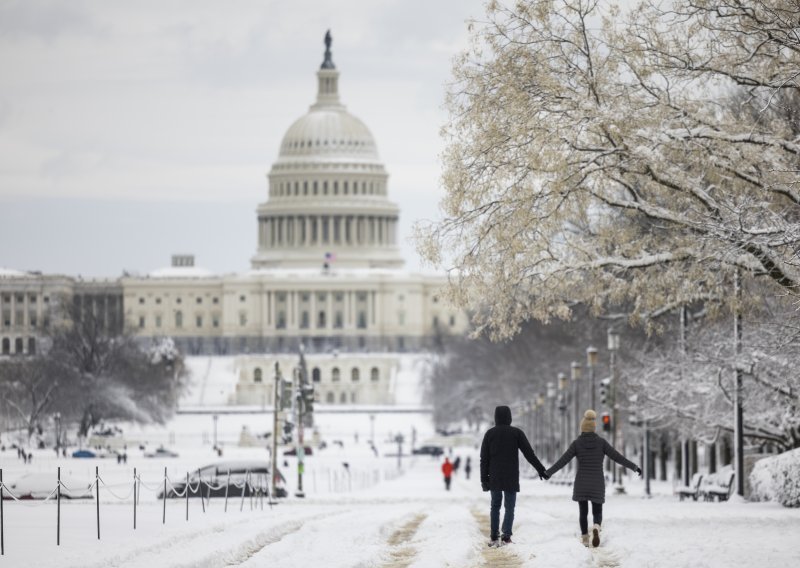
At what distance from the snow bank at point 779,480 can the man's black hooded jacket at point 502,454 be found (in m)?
10.5

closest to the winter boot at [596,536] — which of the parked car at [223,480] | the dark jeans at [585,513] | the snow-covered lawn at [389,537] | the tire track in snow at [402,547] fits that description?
the snow-covered lawn at [389,537]

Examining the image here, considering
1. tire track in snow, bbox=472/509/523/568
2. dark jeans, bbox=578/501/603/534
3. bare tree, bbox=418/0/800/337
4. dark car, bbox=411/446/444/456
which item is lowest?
dark car, bbox=411/446/444/456

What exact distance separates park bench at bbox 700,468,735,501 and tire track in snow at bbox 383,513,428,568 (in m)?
11.5

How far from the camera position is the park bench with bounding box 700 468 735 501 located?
137 feet

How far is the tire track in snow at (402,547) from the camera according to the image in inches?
907

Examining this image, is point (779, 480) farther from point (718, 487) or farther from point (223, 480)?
point (223, 480)

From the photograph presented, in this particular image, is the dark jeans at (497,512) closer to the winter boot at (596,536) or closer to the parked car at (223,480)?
the winter boot at (596,536)

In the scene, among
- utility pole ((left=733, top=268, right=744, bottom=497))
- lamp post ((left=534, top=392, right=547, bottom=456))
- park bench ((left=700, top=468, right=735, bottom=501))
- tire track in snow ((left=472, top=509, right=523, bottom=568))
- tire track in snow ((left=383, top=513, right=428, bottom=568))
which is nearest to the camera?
tire track in snow ((left=472, top=509, right=523, bottom=568))

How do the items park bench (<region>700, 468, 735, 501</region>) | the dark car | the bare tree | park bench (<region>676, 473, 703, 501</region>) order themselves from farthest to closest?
the dark car
park bench (<region>676, 473, 703, 501</region>)
park bench (<region>700, 468, 735, 501</region>)
the bare tree

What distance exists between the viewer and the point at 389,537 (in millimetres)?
27531

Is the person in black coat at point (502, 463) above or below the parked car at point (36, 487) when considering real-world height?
above

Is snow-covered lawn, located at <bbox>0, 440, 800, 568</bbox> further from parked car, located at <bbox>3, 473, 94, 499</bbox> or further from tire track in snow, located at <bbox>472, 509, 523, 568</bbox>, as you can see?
parked car, located at <bbox>3, 473, 94, 499</bbox>

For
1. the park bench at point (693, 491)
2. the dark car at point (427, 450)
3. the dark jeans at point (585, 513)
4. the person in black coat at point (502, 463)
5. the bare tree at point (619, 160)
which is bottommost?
the dark car at point (427, 450)

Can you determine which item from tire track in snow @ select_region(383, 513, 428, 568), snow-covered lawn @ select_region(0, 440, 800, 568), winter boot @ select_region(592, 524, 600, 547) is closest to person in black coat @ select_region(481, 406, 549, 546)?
snow-covered lawn @ select_region(0, 440, 800, 568)
